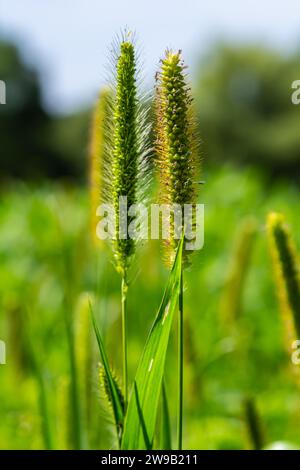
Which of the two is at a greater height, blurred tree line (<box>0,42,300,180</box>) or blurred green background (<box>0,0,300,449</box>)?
blurred tree line (<box>0,42,300,180</box>)

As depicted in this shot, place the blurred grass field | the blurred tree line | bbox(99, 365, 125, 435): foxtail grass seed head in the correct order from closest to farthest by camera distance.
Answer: bbox(99, 365, 125, 435): foxtail grass seed head
the blurred grass field
the blurred tree line

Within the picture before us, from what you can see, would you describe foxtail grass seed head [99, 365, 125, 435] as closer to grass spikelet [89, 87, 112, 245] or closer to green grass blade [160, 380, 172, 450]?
green grass blade [160, 380, 172, 450]

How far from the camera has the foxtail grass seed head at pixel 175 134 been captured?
117 cm

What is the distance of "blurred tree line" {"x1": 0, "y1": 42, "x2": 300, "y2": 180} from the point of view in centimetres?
2317

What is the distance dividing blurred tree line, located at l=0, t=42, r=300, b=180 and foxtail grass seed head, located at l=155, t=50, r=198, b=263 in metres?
19.0

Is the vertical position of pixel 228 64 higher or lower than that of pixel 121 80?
higher

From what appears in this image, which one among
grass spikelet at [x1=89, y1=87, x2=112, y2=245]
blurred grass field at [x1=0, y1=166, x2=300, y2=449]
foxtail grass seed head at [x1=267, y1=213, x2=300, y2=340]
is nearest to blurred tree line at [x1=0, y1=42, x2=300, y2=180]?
blurred grass field at [x1=0, y1=166, x2=300, y2=449]

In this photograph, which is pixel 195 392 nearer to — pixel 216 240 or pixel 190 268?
pixel 190 268

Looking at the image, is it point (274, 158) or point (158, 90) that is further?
point (274, 158)

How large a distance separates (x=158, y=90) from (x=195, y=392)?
4.54ft

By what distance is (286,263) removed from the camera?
1575 mm
